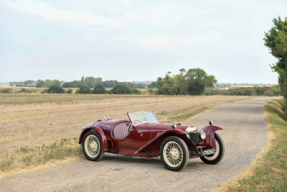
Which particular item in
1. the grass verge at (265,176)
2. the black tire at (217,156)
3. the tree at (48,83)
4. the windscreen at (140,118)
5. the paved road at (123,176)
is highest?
the tree at (48,83)

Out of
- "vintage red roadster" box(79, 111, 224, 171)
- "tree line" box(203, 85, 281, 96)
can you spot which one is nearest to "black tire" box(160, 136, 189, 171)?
"vintage red roadster" box(79, 111, 224, 171)

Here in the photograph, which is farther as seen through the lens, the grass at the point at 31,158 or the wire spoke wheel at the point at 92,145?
the wire spoke wheel at the point at 92,145

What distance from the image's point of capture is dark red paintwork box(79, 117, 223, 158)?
25.3ft

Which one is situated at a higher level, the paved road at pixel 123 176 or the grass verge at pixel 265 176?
the grass verge at pixel 265 176

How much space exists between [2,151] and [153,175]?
265 inches

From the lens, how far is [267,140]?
516 inches

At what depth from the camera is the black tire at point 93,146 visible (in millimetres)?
8708

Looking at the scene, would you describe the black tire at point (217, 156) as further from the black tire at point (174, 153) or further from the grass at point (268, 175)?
the black tire at point (174, 153)

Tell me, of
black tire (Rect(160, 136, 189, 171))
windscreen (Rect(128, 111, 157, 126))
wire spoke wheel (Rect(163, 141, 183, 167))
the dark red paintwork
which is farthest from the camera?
windscreen (Rect(128, 111, 157, 126))

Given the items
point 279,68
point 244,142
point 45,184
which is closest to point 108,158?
point 45,184

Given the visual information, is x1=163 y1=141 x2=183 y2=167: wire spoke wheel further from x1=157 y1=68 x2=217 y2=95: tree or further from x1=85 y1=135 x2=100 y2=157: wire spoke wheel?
x1=157 y1=68 x2=217 y2=95: tree

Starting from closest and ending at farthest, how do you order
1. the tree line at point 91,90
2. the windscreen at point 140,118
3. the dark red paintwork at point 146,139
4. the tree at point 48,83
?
1. the dark red paintwork at point 146,139
2. the windscreen at point 140,118
3. the tree line at point 91,90
4. the tree at point 48,83

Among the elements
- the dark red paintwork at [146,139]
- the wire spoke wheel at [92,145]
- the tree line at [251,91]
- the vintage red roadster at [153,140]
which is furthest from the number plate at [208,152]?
the tree line at [251,91]

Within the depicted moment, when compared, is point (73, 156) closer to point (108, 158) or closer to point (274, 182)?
point (108, 158)
